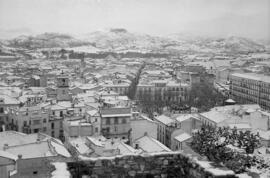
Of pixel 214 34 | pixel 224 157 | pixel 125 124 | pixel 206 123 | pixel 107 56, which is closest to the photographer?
pixel 224 157

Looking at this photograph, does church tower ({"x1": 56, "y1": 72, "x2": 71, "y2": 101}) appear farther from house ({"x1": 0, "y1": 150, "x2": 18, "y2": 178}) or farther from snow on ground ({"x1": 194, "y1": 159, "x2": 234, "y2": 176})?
snow on ground ({"x1": 194, "y1": 159, "x2": 234, "y2": 176})

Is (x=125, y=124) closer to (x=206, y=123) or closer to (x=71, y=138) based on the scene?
(x=71, y=138)

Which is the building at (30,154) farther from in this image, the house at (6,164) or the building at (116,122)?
the building at (116,122)

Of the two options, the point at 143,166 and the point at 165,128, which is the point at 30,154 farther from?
the point at 165,128

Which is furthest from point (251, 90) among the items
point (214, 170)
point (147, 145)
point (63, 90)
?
point (214, 170)

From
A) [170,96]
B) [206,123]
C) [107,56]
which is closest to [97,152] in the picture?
[206,123]

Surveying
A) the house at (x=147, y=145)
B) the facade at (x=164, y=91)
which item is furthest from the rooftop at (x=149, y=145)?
the facade at (x=164, y=91)
